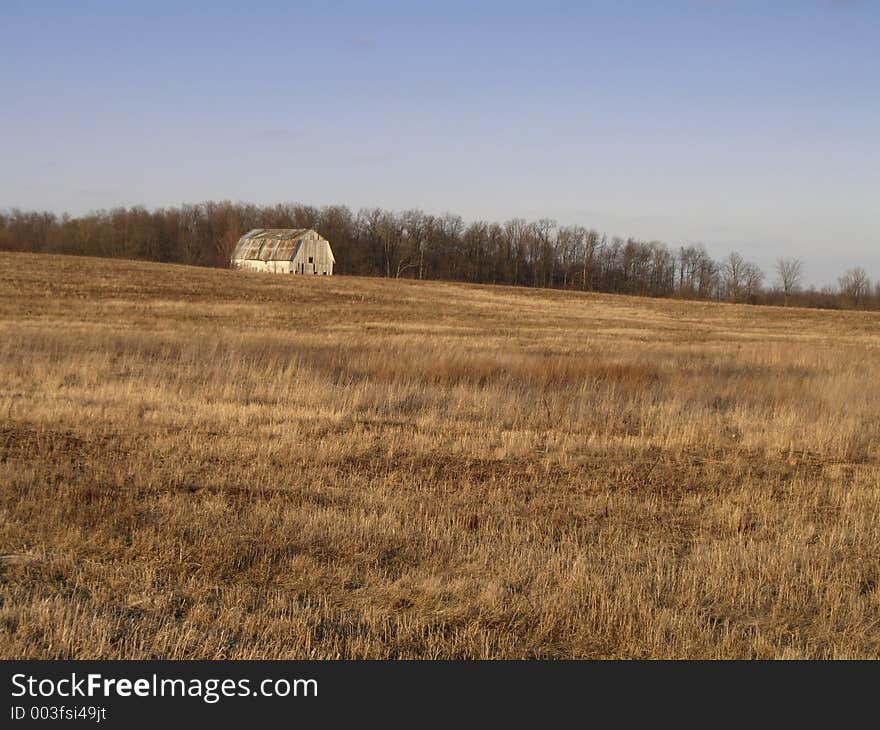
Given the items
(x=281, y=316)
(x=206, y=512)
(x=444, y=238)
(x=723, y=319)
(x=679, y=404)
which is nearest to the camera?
(x=206, y=512)

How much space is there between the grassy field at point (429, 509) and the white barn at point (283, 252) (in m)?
58.3

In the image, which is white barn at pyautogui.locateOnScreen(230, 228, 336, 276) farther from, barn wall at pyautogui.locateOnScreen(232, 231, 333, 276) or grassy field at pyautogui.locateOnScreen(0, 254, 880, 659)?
grassy field at pyautogui.locateOnScreen(0, 254, 880, 659)

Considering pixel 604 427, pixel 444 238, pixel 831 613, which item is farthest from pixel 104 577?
pixel 444 238

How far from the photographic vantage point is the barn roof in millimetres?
76062

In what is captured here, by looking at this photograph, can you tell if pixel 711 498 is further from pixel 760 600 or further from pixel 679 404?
pixel 679 404

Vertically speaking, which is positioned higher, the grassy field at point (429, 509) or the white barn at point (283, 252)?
the white barn at point (283, 252)

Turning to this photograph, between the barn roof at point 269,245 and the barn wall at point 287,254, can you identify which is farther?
the barn roof at point 269,245

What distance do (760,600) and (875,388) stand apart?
12733 mm

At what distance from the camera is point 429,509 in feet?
24.3

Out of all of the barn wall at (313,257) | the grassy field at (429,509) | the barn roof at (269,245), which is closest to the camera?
the grassy field at (429,509)

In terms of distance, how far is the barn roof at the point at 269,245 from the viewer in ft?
250

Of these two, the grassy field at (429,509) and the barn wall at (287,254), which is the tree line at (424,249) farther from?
the grassy field at (429,509)

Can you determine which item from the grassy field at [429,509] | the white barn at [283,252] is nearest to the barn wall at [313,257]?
the white barn at [283,252]

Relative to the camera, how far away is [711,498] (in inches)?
321
